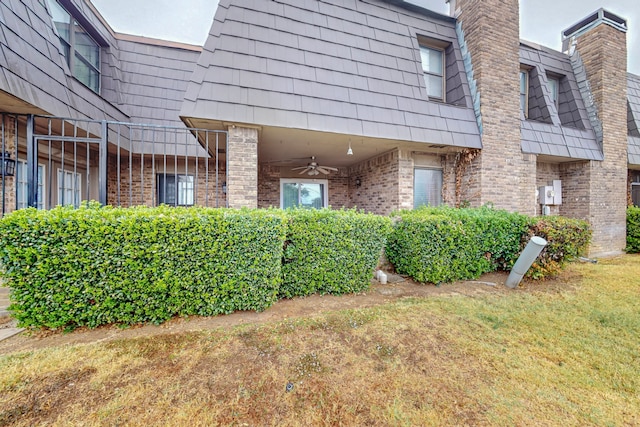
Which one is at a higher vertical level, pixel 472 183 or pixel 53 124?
pixel 53 124

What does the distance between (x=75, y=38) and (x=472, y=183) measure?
34.3 ft

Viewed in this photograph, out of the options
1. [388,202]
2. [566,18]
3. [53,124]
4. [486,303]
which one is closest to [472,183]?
[388,202]

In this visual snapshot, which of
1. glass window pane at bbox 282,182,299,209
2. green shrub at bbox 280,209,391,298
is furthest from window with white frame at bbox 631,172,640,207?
glass window pane at bbox 282,182,299,209

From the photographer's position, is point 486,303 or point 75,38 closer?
point 486,303

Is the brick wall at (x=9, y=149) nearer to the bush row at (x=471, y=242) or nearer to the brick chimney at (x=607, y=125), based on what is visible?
the bush row at (x=471, y=242)

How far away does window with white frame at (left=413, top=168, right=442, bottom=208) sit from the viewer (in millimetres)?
7020

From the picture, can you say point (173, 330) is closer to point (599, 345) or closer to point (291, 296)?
point (291, 296)

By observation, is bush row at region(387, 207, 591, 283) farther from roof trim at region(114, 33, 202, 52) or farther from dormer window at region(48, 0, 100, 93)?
roof trim at region(114, 33, 202, 52)

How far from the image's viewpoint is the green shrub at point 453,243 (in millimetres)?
4438

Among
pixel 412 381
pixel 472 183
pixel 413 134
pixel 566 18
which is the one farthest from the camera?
pixel 566 18

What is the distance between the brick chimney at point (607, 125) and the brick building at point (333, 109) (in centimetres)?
5

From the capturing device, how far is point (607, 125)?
26.3 ft

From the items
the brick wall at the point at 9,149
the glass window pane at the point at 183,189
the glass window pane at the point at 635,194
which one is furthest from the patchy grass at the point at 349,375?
the glass window pane at the point at 635,194

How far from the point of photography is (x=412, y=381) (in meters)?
2.07
